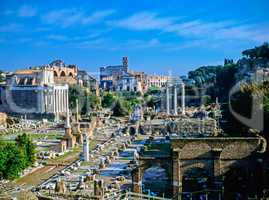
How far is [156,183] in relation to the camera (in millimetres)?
27891

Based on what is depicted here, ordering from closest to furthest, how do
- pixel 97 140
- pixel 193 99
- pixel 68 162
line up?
pixel 68 162 < pixel 97 140 < pixel 193 99

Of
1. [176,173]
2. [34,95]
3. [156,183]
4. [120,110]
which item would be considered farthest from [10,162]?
[34,95]

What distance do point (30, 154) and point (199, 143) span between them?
1425cm

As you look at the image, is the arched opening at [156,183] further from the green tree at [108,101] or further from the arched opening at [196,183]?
the green tree at [108,101]

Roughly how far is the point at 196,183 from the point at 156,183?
2.44 meters

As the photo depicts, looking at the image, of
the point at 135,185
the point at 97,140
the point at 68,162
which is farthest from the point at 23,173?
the point at 97,140

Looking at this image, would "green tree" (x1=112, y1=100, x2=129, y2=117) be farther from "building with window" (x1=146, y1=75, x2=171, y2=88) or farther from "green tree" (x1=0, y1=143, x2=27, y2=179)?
"building with window" (x1=146, y1=75, x2=171, y2=88)

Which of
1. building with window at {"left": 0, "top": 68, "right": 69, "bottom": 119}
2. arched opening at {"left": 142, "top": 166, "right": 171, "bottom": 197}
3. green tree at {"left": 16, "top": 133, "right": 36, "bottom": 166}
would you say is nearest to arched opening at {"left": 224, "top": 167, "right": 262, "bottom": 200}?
arched opening at {"left": 142, "top": 166, "right": 171, "bottom": 197}

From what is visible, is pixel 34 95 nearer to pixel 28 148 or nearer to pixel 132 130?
pixel 132 130

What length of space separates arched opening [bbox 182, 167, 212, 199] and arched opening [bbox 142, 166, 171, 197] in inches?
41.6

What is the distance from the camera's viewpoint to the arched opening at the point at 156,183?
25494mm

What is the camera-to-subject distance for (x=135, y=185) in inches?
994

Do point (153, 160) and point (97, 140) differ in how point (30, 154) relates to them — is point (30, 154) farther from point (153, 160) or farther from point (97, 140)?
point (97, 140)

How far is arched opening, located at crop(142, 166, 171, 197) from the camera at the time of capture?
25494 mm
